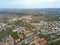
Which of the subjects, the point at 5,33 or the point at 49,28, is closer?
the point at 5,33

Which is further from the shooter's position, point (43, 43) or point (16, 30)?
point (16, 30)

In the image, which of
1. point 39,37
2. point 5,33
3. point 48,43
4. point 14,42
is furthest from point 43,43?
point 5,33

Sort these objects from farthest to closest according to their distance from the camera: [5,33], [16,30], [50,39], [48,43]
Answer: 1. [16,30]
2. [5,33]
3. [50,39]
4. [48,43]

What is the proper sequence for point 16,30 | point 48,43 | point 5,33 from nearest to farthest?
point 48,43
point 5,33
point 16,30

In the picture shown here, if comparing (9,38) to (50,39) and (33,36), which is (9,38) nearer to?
(33,36)

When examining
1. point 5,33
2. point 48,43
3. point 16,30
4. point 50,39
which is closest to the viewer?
point 48,43

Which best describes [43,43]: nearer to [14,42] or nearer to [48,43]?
[48,43]

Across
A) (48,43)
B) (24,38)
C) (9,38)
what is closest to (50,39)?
(48,43)
